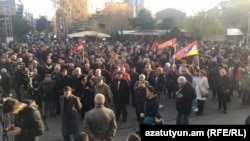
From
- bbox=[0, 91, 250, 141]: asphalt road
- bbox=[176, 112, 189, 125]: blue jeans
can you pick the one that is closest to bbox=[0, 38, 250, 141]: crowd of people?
bbox=[176, 112, 189, 125]: blue jeans

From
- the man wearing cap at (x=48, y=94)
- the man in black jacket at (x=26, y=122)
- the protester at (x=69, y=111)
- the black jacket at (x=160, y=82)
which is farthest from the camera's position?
the black jacket at (x=160, y=82)

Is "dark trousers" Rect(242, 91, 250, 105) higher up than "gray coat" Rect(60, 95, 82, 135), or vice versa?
"gray coat" Rect(60, 95, 82, 135)

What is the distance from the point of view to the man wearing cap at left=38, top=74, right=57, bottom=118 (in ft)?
36.0

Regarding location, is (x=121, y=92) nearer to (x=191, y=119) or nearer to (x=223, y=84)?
(x=191, y=119)

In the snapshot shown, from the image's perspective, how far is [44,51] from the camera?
906 inches

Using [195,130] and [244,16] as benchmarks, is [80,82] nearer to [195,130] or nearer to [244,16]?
[195,130]

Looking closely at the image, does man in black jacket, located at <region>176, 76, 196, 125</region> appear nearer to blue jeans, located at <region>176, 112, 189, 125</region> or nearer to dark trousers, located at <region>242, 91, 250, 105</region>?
blue jeans, located at <region>176, 112, 189, 125</region>

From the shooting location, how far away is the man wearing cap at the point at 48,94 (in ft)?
36.0

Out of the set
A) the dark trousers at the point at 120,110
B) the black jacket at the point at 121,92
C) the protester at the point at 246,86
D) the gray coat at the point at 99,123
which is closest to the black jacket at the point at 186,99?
the black jacket at the point at 121,92

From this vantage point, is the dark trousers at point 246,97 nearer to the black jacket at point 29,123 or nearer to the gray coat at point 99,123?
the gray coat at point 99,123

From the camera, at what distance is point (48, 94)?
1101 centimetres

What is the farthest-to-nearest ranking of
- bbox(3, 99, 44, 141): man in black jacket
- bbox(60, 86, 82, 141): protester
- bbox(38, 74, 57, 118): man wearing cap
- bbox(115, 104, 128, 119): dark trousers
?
bbox(38, 74, 57, 118): man wearing cap, bbox(115, 104, 128, 119): dark trousers, bbox(60, 86, 82, 141): protester, bbox(3, 99, 44, 141): man in black jacket

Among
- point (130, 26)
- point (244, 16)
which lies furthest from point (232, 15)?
point (130, 26)

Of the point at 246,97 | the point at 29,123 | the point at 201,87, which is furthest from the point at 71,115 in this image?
the point at 246,97
